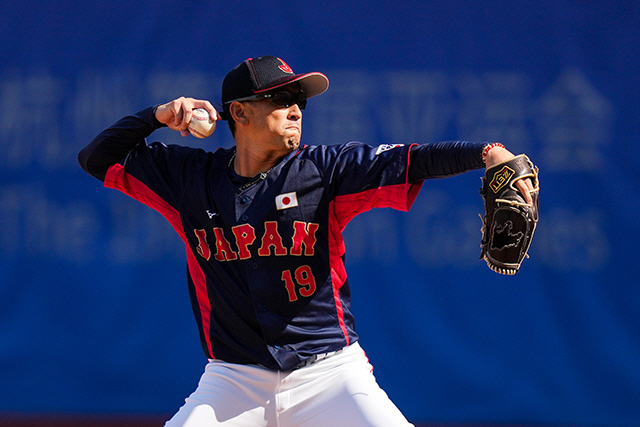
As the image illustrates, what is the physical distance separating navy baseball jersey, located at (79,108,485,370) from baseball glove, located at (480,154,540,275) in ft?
0.95

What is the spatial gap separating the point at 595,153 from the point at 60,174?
3.24 m

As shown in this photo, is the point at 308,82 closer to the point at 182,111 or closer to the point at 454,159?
the point at 182,111

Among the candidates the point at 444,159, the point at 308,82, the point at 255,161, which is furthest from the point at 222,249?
the point at 444,159

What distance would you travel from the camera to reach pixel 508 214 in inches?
81.7

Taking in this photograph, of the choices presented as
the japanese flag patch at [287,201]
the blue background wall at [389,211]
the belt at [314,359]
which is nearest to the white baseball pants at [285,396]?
the belt at [314,359]

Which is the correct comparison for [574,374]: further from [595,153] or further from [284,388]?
[284,388]

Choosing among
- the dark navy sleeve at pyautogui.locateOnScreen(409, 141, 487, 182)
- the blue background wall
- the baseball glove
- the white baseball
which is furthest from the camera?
the blue background wall

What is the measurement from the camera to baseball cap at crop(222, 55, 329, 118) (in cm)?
261

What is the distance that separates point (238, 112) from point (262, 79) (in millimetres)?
191

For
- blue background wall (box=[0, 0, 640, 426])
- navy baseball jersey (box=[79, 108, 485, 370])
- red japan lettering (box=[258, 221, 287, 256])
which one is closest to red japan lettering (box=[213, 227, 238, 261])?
navy baseball jersey (box=[79, 108, 485, 370])

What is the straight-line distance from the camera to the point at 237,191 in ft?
8.53

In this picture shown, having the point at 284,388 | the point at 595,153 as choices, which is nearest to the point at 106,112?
the point at 284,388

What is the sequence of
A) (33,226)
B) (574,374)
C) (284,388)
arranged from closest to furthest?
(284,388) < (574,374) < (33,226)

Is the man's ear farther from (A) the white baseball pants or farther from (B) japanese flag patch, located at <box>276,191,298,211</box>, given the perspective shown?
(A) the white baseball pants
